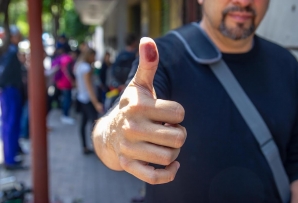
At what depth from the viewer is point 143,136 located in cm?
114

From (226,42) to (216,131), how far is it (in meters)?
0.49

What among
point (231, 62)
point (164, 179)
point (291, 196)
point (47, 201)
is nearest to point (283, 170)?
point (291, 196)

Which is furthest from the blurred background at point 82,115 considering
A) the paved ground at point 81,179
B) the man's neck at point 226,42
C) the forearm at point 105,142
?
the forearm at point 105,142

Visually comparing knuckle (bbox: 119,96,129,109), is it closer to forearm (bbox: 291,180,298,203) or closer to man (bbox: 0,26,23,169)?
forearm (bbox: 291,180,298,203)

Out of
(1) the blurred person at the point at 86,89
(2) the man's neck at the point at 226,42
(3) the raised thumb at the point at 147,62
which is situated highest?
(3) the raised thumb at the point at 147,62

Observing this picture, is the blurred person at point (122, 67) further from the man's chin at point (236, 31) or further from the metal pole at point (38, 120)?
the man's chin at point (236, 31)

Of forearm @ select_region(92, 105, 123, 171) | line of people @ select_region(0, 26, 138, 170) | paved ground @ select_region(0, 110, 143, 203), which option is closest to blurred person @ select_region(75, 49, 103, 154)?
line of people @ select_region(0, 26, 138, 170)

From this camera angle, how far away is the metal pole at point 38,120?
13.2ft

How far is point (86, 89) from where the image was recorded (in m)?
6.78

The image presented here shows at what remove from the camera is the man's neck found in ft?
6.56

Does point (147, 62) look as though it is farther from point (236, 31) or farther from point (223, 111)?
point (236, 31)

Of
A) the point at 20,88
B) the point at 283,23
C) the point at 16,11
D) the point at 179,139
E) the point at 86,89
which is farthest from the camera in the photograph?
the point at 16,11

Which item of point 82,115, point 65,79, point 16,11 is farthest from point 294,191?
point 16,11

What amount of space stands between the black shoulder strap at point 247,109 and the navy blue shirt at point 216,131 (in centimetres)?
2
